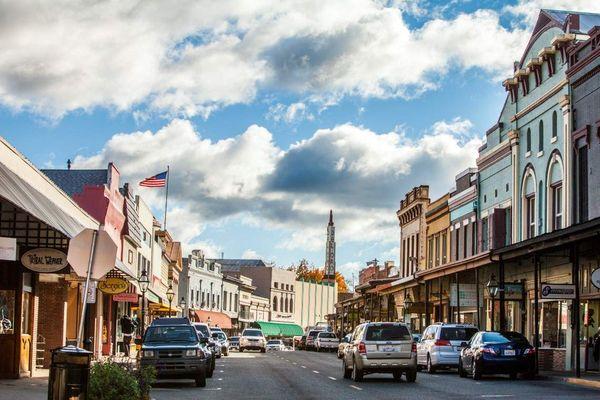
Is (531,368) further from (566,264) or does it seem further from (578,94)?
(578,94)

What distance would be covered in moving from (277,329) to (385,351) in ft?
308

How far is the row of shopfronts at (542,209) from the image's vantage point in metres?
36.6

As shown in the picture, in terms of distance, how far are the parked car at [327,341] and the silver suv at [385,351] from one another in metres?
51.3

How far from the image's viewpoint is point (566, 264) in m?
39.4

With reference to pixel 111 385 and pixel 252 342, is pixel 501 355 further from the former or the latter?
pixel 252 342

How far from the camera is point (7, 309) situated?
28125 mm

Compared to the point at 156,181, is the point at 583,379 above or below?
below

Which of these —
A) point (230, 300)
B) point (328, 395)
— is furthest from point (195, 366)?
point (230, 300)

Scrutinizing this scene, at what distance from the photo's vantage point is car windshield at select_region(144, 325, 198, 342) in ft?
96.5

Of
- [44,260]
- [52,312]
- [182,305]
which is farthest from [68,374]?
[182,305]

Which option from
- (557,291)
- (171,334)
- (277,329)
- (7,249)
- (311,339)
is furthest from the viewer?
(277,329)

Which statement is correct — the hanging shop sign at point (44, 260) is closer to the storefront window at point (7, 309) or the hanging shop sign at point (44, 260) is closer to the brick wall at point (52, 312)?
the storefront window at point (7, 309)

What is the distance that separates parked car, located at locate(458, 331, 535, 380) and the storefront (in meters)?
12.4

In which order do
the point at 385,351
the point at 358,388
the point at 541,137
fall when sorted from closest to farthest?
the point at 358,388, the point at 385,351, the point at 541,137
